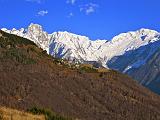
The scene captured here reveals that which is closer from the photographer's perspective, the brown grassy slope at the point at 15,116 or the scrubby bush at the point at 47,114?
the brown grassy slope at the point at 15,116

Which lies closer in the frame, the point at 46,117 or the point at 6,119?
the point at 6,119

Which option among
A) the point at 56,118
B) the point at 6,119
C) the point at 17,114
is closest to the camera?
the point at 6,119

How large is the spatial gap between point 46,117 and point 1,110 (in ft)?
11.4

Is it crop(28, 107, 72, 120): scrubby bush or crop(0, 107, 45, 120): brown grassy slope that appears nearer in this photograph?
crop(0, 107, 45, 120): brown grassy slope

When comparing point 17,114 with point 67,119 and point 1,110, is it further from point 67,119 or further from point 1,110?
point 67,119

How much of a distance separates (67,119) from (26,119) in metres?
5.79

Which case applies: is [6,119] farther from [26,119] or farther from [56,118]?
[56,118]

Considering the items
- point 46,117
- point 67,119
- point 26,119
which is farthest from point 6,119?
point 67,119

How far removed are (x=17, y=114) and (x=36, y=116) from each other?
1.76 meters

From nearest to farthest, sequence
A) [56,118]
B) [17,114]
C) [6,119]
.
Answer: [6,119], [17,114], [56,118]

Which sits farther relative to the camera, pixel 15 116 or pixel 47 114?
pixel 47 114

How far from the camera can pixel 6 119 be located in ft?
112

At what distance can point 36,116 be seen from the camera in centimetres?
3756

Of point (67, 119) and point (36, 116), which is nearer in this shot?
point (36, 116)
